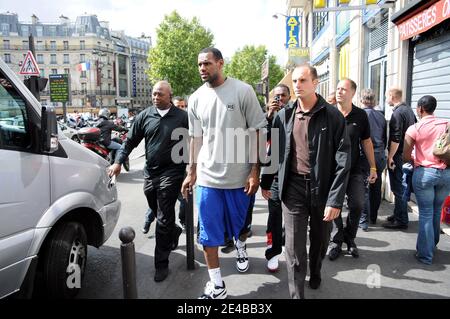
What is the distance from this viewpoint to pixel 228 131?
3016 millimetres

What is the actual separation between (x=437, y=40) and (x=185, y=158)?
491 centimetres

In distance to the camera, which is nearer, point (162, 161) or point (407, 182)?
point (162, 161)

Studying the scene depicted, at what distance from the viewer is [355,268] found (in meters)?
3.83

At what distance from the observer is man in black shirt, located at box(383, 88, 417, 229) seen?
4745mm

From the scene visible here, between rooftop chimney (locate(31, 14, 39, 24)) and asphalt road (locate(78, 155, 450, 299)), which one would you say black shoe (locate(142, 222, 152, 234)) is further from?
rooftop chimney (locate(31, 14, 39, 24))

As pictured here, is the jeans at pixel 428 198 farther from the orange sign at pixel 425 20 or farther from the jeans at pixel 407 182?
the orange sign at pixel 425 20

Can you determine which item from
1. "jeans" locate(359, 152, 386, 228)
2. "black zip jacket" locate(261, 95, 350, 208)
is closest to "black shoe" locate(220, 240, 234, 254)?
"black zip jacket" locate(261, 95, 350, 208)

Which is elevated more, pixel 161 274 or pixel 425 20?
pixel 425 20

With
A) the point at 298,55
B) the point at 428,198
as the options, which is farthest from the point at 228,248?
the point at 298,55

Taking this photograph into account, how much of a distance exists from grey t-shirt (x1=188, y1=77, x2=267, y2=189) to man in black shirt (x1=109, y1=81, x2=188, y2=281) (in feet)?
2.38

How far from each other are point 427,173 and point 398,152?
1342 millimetres

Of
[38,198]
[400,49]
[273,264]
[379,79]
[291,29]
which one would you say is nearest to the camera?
[38,198]

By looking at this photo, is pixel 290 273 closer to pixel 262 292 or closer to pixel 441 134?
pixel 262 292

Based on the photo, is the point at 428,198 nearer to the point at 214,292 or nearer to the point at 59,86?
the point at 214,292
